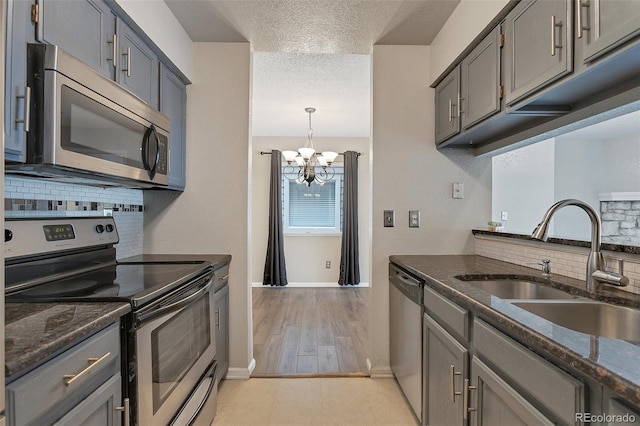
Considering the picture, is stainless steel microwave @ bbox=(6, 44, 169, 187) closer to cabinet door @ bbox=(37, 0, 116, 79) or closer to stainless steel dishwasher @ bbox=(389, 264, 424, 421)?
cabinet door @ bbox=(37, 0, 116, 79)

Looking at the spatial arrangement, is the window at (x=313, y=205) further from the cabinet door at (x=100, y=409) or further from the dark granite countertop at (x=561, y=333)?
the cabinet door at (x=100, y=409)

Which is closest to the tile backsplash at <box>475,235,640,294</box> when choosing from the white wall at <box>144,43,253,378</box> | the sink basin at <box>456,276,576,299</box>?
the sink basin at <box>456,276,576,299</box>

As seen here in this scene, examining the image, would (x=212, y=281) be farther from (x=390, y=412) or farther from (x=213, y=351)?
(x=390, y=412)

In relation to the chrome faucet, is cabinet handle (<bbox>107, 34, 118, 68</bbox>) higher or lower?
higher

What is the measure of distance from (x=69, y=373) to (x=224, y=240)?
1.66 meters

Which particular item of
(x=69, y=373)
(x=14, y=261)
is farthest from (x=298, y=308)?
(x=69, y=373)

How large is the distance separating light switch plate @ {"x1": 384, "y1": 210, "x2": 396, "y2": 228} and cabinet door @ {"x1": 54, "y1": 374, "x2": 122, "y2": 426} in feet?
6.17

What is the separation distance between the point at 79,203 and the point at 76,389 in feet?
4.06

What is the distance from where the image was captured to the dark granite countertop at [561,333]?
26.2 inches

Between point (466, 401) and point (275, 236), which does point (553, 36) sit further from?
point (275, 236)

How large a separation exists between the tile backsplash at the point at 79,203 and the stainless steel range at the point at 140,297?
2.9 inches

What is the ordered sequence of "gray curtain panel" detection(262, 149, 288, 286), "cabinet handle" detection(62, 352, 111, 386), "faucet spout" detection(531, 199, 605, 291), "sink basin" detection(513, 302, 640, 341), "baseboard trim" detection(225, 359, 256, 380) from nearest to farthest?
"cabinet handle" detection(62, 352, 111, 386) < "sink basin" detection(513, 302, 640, 341) < "faucet spout" detection(531, 199, 605, 291) < "baseboard trim" detection(225, 359, 256, 380) < "gray curtain panel" detection(262, 149, 288, 286)

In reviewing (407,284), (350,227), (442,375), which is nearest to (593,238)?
(442,375)

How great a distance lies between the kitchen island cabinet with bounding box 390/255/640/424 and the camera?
0.70 meters
